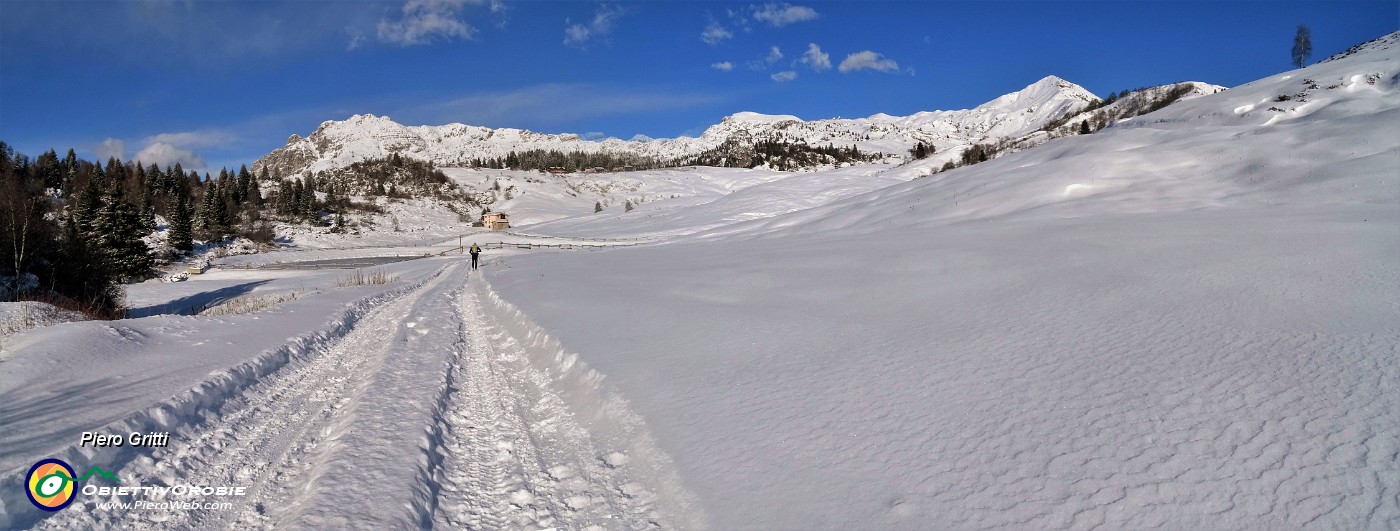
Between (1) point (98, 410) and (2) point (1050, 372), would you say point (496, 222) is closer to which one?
(1) point (98, 410)

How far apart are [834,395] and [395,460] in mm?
3549

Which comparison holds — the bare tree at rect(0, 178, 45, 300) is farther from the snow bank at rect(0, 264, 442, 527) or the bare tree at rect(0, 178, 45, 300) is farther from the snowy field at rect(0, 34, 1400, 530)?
the snow bank at rect(0, 264, 442, 527)

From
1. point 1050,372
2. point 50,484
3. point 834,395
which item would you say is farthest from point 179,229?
point 1050,372

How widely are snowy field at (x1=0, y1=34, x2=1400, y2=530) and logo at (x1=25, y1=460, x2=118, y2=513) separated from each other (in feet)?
0.34

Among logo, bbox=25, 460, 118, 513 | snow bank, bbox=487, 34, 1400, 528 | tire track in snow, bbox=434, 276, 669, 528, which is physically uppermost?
logo, bbox=25, 460, 118, 513

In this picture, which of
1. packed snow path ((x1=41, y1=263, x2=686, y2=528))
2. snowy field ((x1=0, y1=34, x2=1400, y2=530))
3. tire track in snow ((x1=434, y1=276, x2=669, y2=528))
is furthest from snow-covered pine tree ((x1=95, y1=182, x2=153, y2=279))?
tire track in snow ((x1=434, y1=276, x2=669, y2=528))

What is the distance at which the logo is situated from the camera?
377 centimetres

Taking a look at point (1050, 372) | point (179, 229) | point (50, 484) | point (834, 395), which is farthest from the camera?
point (179, 229)

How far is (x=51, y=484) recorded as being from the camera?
3891 millimetres

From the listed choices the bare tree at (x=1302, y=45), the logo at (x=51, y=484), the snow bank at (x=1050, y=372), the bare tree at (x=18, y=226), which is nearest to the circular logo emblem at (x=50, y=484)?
the logo at (x=51, y=484)

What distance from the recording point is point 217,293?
2748 centimetres

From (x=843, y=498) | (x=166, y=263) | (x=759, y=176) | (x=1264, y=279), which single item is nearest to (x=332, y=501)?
(x=843, y=498)

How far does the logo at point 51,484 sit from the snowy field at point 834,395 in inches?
4.1

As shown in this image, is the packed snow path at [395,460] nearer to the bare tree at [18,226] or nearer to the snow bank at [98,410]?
the snow bank at [98,410]
